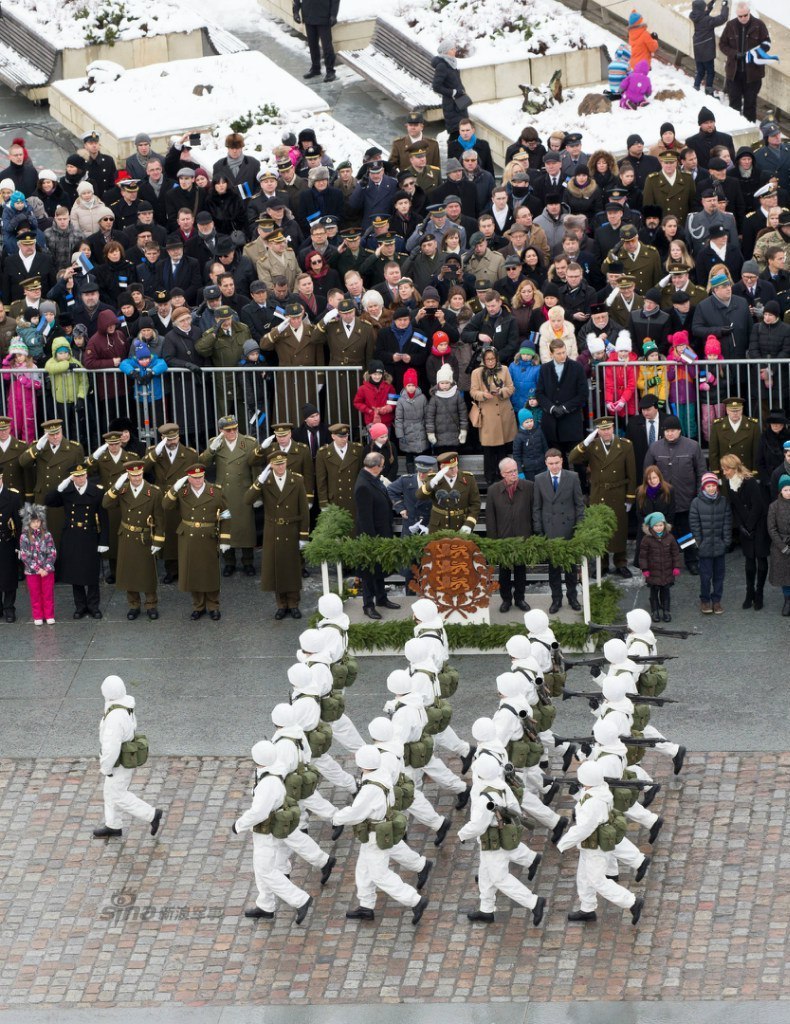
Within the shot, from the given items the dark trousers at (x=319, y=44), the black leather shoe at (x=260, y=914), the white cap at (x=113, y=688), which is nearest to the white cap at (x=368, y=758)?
the black leather shoe at (x=260, y=914)

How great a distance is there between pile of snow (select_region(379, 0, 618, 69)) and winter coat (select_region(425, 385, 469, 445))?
→ 9279 mm

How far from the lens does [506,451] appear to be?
23.7 metres

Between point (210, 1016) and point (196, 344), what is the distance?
893 cm

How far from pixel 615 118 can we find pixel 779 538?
937cm

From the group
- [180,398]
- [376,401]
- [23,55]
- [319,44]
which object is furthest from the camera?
[23,55]

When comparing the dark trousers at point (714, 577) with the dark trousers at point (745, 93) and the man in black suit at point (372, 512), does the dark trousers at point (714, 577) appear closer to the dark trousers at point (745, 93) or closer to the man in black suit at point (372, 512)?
the man in black suit at point (372, 512)

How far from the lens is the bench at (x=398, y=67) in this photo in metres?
31.7

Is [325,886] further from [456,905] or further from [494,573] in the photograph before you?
[494,573]

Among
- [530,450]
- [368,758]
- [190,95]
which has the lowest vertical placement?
[368,758]

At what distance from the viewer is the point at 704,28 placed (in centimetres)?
3058

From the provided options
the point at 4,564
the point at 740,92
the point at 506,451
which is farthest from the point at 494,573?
the point at 740,92

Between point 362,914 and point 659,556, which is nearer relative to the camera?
point 362,914

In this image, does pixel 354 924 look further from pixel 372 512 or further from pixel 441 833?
pixel 372 512

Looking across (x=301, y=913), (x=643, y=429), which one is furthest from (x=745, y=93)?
(x=301, y=913)
